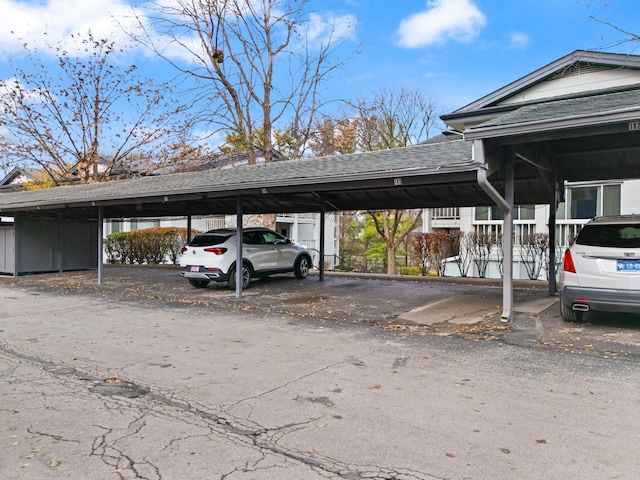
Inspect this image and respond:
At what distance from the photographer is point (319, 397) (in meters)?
4.48

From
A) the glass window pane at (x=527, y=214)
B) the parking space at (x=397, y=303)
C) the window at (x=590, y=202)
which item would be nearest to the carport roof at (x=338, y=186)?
the parking space at (x=397, y=303)

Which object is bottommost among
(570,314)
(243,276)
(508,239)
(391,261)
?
(391,261)

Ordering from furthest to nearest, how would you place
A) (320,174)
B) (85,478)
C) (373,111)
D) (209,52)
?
1. (373,111)
2. (209,52)
3. (320,174)
4. (85,478)

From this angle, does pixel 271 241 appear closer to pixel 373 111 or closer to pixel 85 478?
pixel 85 478

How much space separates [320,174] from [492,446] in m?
6.62

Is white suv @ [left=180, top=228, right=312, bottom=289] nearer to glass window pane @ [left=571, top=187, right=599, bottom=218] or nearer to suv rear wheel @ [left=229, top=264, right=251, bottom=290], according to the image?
suv rear wheel @ [left=229, top=264, right=251, bottom=290]

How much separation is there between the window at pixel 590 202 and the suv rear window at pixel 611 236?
1010 centimetres

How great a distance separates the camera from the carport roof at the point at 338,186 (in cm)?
809

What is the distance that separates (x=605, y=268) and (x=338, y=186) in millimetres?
4670

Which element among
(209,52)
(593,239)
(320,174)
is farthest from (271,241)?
(209,52)

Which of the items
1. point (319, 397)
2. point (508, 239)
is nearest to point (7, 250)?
point (319, 397)

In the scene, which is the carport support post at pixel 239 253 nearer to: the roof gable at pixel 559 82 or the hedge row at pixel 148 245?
the roof gable at pixel 559 82

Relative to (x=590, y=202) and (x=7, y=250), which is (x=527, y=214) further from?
(x=7, y=250)

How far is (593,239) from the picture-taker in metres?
7.00
